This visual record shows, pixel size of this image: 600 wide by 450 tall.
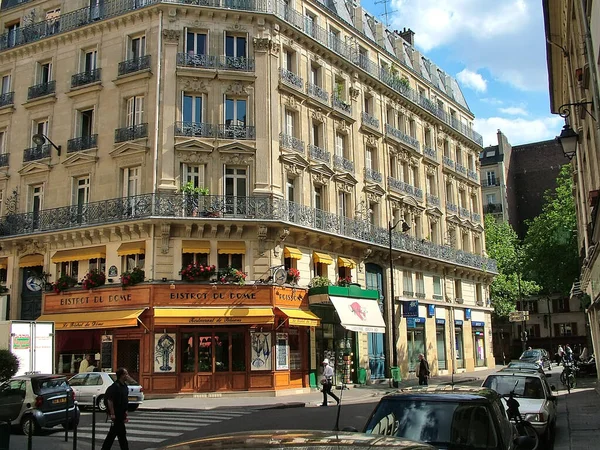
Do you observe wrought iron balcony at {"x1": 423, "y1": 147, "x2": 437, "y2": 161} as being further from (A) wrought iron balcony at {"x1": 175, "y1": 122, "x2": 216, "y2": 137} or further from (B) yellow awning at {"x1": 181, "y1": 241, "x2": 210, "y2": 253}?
(B) yellow awning at {"x1": 181, "y1": 241, "x2": 210, "y2": 253}

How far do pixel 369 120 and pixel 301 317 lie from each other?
525 inches

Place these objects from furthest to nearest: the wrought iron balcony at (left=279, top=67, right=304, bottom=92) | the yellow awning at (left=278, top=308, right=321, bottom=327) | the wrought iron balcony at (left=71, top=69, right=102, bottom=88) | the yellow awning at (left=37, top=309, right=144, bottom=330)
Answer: the wrought iron balcony at (left=71, top=69, right=102, bottom=88) < the wrought iron balcony at (left=279, top=67, right=304, bottom=92) < the yellow awning at (left=278, top=308, right=321, bottom=327) < the yellow awning at (left=37, top=309, right=144, bottom=330)

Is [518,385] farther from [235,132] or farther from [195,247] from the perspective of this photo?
[235,132]

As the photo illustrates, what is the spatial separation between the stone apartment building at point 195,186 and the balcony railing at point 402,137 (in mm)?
1880

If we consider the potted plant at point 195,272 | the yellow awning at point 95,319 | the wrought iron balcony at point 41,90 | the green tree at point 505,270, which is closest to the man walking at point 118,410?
the yellow awning at point 95,319

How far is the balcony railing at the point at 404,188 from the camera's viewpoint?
1404 inches

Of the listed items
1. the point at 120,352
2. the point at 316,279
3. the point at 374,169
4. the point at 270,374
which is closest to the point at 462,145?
the point at 374,169

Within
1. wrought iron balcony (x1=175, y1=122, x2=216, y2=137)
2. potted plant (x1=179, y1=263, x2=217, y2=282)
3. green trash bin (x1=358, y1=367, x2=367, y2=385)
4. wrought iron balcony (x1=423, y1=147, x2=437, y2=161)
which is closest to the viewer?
potted plant (x1=179, y1=263, x2=217, y2=282)

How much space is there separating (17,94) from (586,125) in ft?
84.5

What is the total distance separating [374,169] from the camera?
34688 millimetres

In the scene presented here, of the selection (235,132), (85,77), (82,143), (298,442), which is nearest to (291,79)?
(235,132)

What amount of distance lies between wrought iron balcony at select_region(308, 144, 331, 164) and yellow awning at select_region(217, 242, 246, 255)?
624 centimetres

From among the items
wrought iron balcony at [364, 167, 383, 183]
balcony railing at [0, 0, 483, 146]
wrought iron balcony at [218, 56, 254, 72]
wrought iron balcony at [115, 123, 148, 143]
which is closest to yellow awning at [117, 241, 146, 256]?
wrought iron balcony at [115, 123, 148, 143]

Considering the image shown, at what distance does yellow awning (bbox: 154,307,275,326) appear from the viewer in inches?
955
